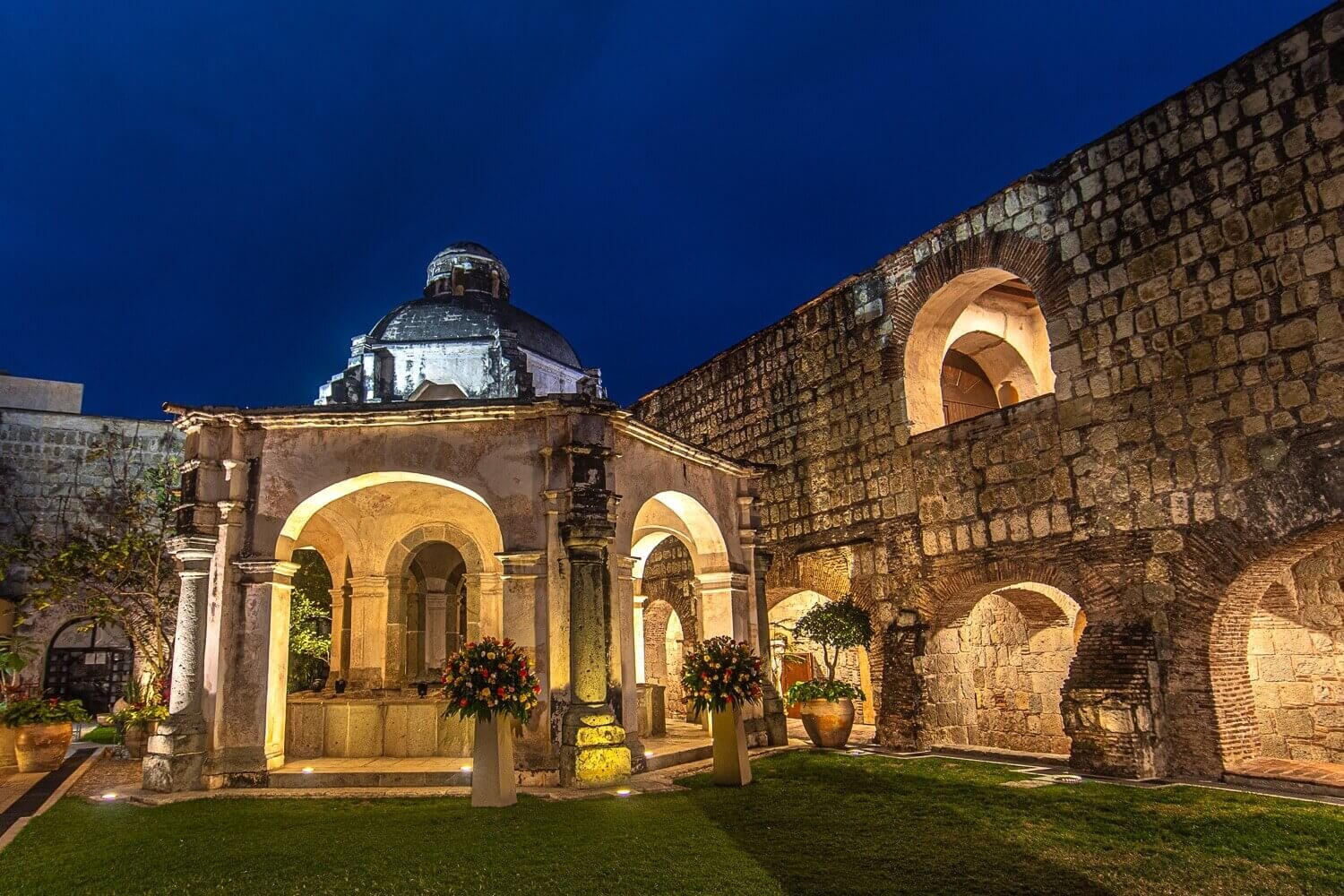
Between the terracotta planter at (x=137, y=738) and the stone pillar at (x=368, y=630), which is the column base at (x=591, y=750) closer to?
the stone pillar at (x=368, y=630)

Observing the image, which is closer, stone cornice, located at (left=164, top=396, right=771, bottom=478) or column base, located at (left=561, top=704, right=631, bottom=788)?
column base, located at (left=561, top=704, right=631, bottom=788)

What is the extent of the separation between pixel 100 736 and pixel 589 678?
39.8 feet

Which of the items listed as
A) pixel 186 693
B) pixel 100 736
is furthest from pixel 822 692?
pixel 100 736

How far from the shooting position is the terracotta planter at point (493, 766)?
8.12 metres

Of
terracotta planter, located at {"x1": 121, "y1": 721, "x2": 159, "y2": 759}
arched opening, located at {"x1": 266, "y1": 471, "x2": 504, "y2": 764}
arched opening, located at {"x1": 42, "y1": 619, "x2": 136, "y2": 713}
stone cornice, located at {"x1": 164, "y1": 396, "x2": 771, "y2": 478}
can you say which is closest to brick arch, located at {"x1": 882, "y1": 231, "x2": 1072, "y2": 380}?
stone cornice, located at {"x1": 164, "y1": 396, "x2": 771, "y2": 478}

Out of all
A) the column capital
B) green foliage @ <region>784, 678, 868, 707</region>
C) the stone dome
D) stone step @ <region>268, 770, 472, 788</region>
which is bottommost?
stone step @ <region>268, 770, 472, 788</region>

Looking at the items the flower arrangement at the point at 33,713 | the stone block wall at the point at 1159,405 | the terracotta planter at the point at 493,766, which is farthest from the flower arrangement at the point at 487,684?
the flower arrangement at the point at 33,713

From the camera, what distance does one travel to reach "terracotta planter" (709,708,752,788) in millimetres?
9211

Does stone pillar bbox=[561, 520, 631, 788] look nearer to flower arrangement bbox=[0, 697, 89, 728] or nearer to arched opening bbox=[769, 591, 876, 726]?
arched opening bbox=[769, 591, 876, 726]

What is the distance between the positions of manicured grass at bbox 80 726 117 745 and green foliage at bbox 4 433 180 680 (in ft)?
4.82

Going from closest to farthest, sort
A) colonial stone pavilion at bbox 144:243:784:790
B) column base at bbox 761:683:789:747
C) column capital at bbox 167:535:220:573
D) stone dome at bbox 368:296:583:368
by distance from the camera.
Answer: colonial stone pavilion at bbox 144:243:784:790 < column capital at bbox 167:535:220:573 < column base at bbox 761:683:789:747 < stone dome at bbox 368:296:583:368

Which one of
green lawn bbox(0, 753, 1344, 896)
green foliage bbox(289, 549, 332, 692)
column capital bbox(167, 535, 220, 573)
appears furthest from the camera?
green foliage bbox(289, 549, 332, 692)

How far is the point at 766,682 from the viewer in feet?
43.1

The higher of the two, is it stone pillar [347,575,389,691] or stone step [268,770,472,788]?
stone pillar [347,575,389,691]
